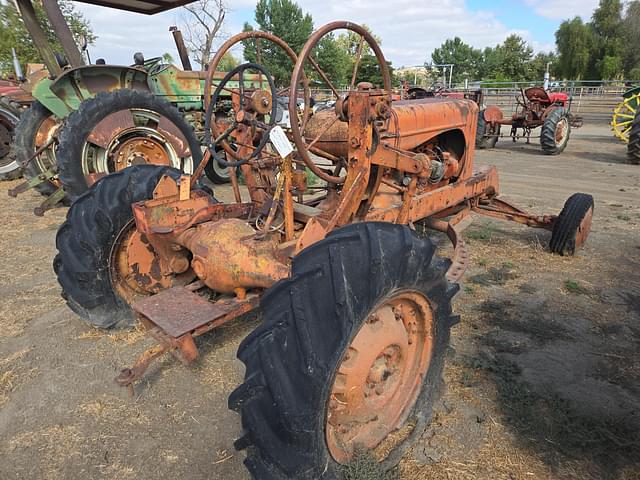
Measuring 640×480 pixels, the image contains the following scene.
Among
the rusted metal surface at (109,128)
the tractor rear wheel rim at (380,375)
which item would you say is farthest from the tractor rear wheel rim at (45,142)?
the tractor rear wheel rim at (380,375)

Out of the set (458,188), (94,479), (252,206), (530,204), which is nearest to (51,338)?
(94,479)

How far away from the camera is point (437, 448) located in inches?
84.9

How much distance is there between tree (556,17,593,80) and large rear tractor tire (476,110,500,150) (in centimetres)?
3462

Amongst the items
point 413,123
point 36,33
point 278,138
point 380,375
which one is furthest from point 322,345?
point 36,33

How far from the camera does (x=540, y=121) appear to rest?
41.1 ft

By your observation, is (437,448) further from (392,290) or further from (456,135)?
(456,135)

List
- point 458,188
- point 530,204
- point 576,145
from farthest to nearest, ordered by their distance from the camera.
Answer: point 576,145, point 530,204, point 458,188

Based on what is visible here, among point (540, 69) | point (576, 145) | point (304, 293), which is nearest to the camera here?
point (304, 293)

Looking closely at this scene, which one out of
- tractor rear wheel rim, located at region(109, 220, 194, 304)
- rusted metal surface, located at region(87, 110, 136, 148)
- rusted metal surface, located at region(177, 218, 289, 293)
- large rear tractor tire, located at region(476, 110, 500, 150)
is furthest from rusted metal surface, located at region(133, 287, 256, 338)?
large rear tractor tire, located at region(476, 110, 500, 150)

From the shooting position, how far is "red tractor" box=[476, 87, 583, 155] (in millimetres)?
11562

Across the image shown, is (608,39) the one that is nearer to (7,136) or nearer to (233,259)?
(7,136)

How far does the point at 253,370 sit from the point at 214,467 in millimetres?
→ 828

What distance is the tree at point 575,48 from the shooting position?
1565 inches

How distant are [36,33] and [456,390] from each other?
6.61 meters
